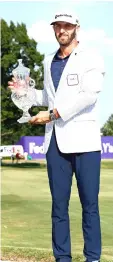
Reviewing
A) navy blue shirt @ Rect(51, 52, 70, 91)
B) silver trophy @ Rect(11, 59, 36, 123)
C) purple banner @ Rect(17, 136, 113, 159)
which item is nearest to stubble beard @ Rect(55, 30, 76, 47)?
navy blue shirt @ Rect(51, 52, 70, 91)

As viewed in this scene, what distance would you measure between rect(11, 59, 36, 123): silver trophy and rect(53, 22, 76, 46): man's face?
0.43 meters

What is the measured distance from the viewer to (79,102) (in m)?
4.35

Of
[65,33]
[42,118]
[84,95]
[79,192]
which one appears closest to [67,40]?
[65,33]

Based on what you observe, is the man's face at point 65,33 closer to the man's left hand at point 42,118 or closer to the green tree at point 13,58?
the man's left hand at point 42,118

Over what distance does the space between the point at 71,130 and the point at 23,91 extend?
0.54 meters

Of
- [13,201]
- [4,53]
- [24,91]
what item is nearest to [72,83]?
[24,91]

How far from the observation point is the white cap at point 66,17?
177 inches

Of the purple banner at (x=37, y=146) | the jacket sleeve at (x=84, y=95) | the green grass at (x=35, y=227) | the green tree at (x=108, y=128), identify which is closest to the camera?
the jacket sleeve at (x=84, y=95)

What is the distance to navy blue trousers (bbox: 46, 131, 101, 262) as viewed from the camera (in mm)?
4473

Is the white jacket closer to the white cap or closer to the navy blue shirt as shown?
the navy blue shirt

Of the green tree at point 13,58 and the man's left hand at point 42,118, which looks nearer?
the man's left hand at point 42,118

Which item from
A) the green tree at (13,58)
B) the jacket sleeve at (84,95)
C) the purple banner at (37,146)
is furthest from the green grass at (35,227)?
the green tree at (13,58)

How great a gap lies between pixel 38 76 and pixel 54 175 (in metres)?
37.0

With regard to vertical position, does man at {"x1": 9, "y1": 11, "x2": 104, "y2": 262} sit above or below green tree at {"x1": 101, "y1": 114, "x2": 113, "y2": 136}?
above
